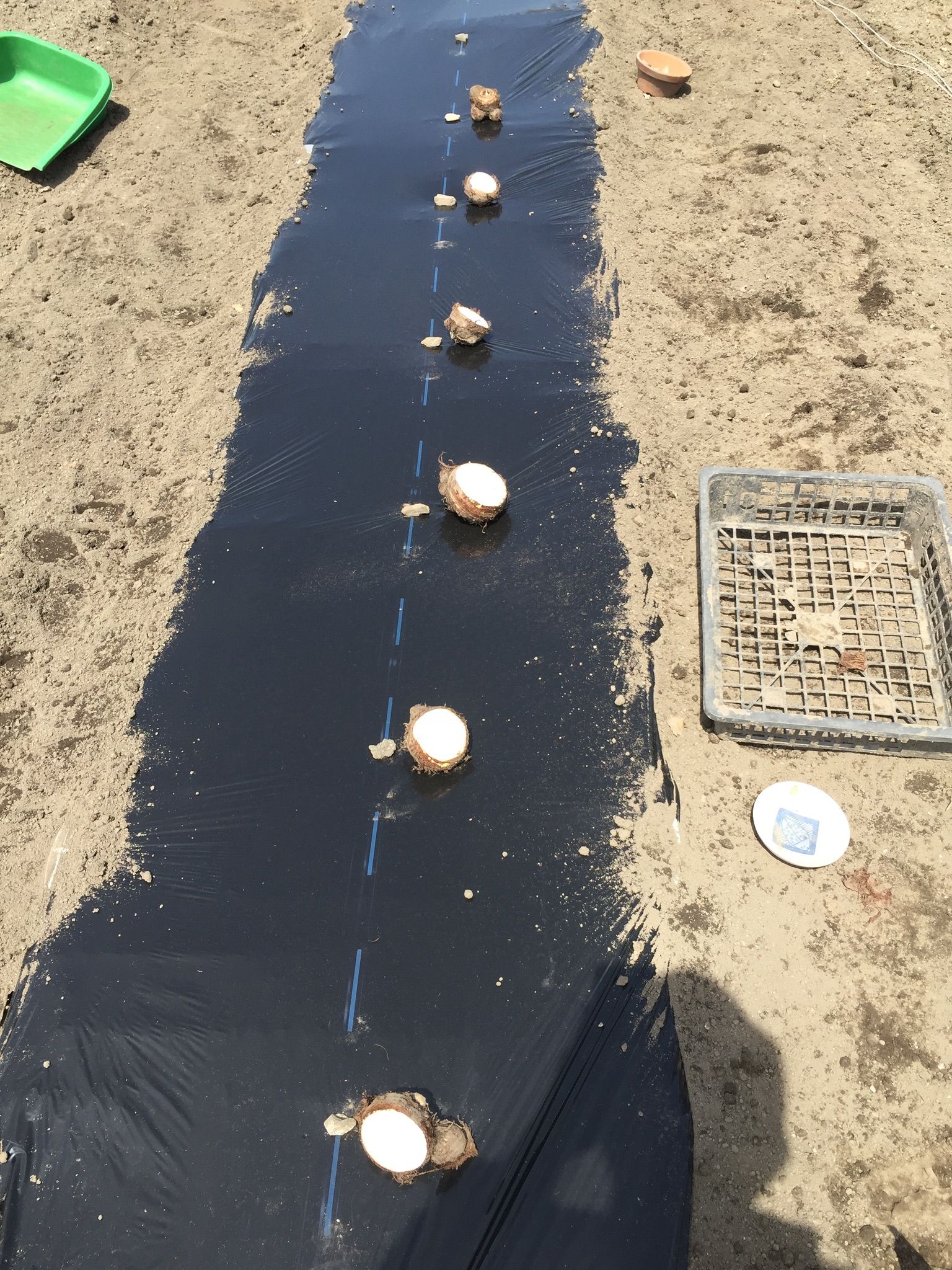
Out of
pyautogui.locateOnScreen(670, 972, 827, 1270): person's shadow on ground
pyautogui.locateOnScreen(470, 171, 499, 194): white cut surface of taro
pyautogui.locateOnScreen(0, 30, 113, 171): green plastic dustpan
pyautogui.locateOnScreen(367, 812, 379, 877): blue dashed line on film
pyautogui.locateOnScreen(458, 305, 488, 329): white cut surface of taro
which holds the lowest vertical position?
pyautogui.locateOnScreen(670, 972, 827, 1270): person's shadow on ground

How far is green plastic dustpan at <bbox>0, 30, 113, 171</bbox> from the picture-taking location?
7.88m

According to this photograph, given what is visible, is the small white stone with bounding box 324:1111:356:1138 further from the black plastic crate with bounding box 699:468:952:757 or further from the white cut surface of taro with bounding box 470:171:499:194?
the white cut surface of taro with bounding box 470:171:499:194

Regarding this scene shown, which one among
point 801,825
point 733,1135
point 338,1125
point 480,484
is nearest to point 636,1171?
point 733,1135

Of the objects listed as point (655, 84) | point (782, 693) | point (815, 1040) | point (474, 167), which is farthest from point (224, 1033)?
point (655, 84)

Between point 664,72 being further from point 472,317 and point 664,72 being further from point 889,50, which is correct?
point 472,317

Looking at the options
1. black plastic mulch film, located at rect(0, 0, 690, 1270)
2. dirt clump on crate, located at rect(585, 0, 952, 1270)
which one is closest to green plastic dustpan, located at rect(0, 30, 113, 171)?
black plastic mulch film, located at rect(0, 0, 690, 1270)

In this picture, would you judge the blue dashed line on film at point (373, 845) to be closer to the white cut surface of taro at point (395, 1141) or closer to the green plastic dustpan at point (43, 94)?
the white cut surface of taro at point (395, 1141)

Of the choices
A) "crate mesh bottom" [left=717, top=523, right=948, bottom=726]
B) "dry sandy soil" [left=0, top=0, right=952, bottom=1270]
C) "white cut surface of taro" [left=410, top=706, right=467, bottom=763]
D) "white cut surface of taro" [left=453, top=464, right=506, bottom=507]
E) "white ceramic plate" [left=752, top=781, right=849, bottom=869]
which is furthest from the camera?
"white cut surface of taro" [left=453, top=464, right=506, bottom=507]

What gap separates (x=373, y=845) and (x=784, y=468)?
3.87 m

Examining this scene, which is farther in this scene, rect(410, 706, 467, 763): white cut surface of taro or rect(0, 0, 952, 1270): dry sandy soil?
rect(410, 706, 467, 763): white cut surface of taro

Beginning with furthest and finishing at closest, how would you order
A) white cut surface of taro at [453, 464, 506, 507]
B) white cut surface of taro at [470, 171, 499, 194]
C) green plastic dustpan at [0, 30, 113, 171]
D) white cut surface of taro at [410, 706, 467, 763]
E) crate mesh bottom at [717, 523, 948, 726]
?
green plastic dustpan at [0, 30, 113, 171] → white cut surface of taro at [470, 171, 499, 194] → white cut surface of taro at [453, 464, 506, 507] → crate mesh bottom at [717, 523, 948, 726] → white cut surface of taro at [410, 706, 467, 763]

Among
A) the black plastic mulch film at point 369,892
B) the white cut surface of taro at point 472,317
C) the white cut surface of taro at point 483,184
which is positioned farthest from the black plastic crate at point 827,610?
the white cut surface of taro at point 483,184

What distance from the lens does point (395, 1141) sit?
3084 mm

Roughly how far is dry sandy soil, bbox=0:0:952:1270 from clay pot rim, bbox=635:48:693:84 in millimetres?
246
